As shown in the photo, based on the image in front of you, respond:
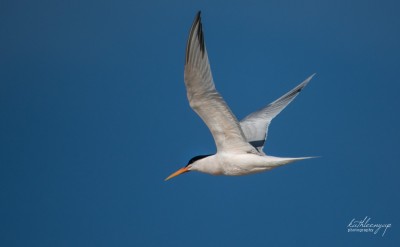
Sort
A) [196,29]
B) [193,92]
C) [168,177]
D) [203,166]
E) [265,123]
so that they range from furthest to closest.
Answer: [265,123] → [168,177] → [203,166] → [193,92] → [196,29]

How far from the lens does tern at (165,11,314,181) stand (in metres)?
5.79

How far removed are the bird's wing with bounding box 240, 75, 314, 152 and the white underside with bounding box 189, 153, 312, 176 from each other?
59cm

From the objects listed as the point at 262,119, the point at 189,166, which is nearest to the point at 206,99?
the point at 189,166

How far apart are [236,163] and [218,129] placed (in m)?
0.43

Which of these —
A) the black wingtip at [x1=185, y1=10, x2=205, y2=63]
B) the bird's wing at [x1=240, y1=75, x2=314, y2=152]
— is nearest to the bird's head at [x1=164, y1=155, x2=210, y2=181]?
the bird's wing at [x1=240, y1=75, x2=314, y2=152]

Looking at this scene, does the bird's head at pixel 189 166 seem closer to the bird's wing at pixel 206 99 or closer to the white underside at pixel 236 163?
the white underside at pixel 236 163

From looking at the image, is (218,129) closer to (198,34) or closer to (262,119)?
(198,34)

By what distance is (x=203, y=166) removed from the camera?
279 inches

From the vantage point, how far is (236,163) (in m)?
6.73

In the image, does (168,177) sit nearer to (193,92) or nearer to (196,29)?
(193,92)

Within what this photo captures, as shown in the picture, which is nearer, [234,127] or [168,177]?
[234,127]

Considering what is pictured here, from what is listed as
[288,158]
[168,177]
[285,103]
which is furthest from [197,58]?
[285,103]

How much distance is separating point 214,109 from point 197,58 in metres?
0.69

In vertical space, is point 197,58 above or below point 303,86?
above
